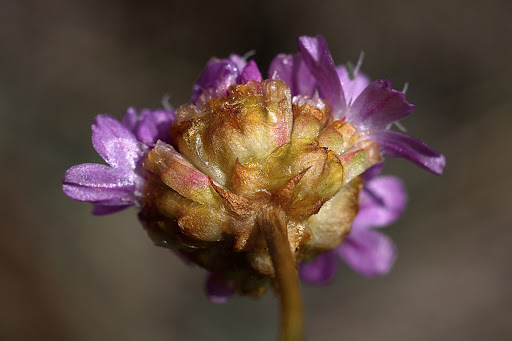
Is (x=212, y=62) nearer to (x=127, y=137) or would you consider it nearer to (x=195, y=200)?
(x=127, y=137)

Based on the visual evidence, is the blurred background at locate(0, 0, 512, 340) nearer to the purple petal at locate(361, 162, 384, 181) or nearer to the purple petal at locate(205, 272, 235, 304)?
the purple petal at locate(205, 272, 235, 304)

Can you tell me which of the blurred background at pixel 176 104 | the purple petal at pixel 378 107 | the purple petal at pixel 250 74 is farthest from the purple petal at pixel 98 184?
the blurred background at pixel 176 104

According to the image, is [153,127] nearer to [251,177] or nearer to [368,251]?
[251,177]

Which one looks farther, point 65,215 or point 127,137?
point 65,215

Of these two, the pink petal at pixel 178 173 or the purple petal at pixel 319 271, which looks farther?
the purple petal at pixel 319 271

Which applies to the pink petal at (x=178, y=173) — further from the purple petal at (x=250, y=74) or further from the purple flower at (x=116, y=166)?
the purple petal at (x=250, y=74)

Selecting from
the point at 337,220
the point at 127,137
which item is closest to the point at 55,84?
the point at 127,137
